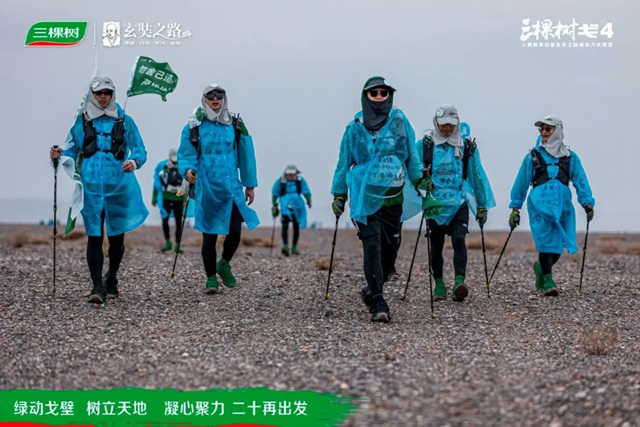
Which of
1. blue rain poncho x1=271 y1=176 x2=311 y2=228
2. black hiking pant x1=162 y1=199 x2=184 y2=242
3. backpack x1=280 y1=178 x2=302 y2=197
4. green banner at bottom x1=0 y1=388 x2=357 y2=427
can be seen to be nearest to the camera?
green banner at bottom x1=0 y1=388 x2=357 y2=427

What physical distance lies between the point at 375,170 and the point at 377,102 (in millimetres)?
638

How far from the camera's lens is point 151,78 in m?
11.0

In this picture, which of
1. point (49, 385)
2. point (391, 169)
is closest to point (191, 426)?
point (49, 385)

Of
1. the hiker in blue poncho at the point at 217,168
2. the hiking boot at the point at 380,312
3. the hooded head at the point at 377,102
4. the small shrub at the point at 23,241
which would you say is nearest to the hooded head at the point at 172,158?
the small shrub at the point at 23,241

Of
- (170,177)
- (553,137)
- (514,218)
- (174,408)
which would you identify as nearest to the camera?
(174,408)

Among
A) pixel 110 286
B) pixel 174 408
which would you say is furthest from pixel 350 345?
pixel 110 286

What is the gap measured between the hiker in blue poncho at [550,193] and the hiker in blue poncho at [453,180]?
1178 mm

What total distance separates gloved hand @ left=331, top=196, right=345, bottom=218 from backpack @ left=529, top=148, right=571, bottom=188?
11.8 ft

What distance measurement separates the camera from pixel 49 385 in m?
6.27

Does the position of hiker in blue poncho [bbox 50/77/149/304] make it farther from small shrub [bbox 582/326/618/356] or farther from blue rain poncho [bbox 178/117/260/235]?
small shrub [bbox 582/326/618/356]

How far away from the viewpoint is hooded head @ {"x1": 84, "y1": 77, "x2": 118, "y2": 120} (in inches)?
389

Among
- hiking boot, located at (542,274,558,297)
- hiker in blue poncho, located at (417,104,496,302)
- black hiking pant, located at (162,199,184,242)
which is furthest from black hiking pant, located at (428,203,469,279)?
black hiking pant, located at (162,199,184,242)

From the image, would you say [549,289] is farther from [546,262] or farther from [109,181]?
[109,181]

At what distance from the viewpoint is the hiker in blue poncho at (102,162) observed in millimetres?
9953
